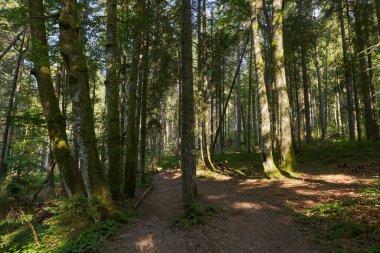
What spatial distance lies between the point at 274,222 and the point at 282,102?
23.0 ft

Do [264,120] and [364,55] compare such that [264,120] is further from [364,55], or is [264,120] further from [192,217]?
[364,55]

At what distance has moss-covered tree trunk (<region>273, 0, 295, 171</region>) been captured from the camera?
11.9 metres

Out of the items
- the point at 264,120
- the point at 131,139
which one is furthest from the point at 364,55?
the point at 131,139

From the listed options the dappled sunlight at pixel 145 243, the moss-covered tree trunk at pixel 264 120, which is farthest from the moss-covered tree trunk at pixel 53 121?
the moss-covered tree trunk at pixel 264 120

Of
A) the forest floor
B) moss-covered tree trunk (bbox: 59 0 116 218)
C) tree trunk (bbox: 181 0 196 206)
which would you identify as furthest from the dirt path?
moss-covered tree trunk (bbox: 59 0 116 218)

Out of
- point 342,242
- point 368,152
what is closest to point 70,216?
point 342,242

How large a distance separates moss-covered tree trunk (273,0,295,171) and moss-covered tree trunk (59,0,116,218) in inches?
339

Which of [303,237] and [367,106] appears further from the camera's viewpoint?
[367,106]

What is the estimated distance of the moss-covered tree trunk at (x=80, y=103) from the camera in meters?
5.96

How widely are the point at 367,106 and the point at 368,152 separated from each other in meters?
3.94

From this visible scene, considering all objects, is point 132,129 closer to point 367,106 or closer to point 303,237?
point 303,237

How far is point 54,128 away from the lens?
7.50 meters

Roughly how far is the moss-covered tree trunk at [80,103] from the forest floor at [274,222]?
1.21 meters

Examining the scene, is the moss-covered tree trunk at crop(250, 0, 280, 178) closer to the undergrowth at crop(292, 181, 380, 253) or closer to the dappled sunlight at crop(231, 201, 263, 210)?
the dappled sunlight at crop(231, 201, 263, 210)
